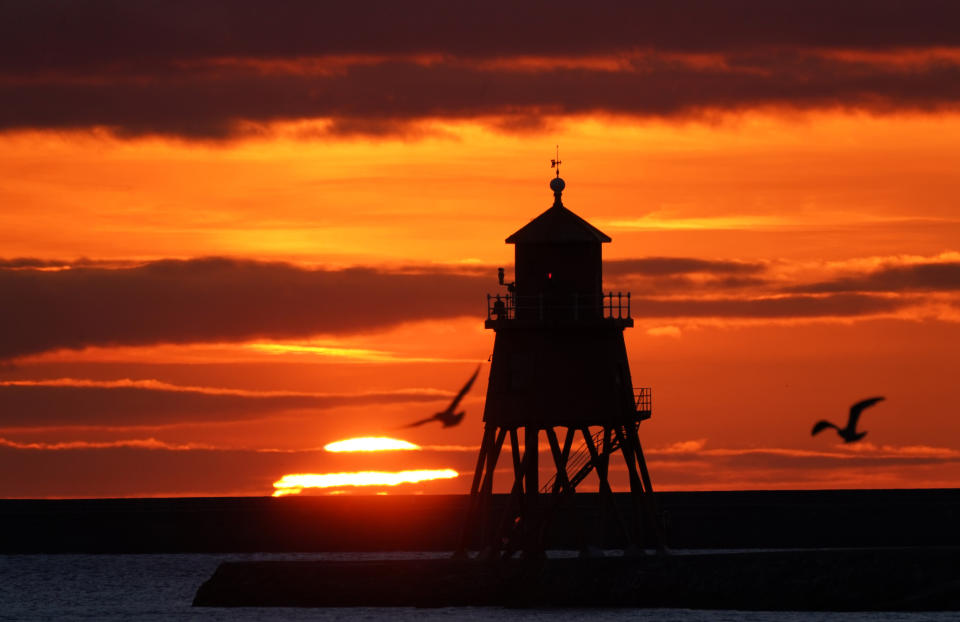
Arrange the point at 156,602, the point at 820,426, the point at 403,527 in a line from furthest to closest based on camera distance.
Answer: the point at 403,527, the point at 156,602, the point at 820,426

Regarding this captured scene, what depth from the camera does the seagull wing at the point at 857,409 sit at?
171 ft

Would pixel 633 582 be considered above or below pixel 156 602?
above

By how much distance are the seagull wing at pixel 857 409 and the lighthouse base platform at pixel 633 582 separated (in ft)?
22.0

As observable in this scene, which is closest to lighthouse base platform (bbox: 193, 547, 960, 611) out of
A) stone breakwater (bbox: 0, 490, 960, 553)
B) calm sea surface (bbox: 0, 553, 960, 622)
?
calm sea surface (bbox: 0, 553, 960, 622)

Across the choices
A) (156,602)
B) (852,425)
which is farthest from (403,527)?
(852,425)

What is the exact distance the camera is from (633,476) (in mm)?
64625

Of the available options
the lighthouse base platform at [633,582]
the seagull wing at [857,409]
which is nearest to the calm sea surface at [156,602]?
the lighthouse base platform at [633,582]

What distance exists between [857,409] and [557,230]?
12445 millimetres

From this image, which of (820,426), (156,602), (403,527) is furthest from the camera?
(403,527)

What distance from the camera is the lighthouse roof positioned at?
204 feet

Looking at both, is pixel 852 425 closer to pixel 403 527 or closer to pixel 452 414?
pixel 452 414

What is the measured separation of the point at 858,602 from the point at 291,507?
5842 cm

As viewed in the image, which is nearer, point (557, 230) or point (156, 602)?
point (557, 230)

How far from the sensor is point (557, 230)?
62.5 metres
